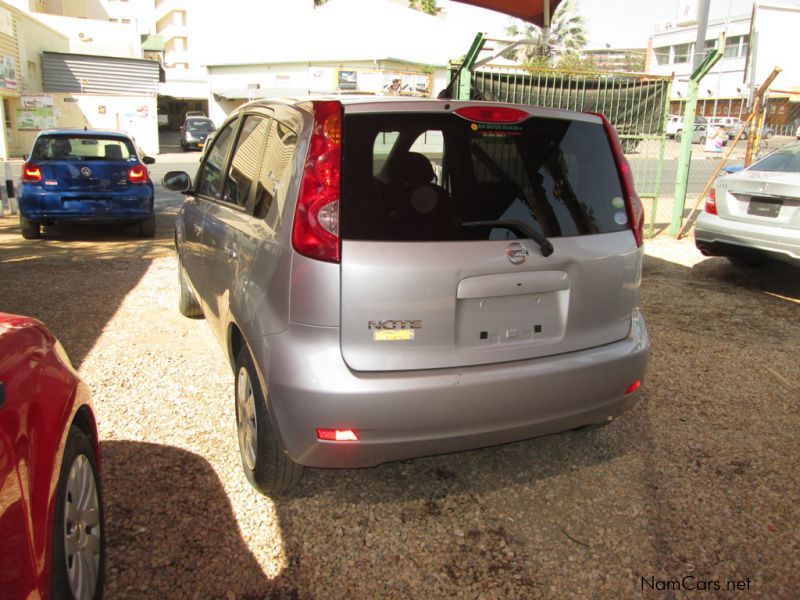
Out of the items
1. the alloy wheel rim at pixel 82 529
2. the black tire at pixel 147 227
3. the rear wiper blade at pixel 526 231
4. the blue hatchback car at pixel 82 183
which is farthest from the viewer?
the black tire at pixel 147 227

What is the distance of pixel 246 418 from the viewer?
3.12 meters

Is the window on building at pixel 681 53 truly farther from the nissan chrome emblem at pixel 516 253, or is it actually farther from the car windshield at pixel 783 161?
the nissan chrome emblem at pixel 516 253

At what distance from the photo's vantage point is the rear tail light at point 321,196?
8.06 feet

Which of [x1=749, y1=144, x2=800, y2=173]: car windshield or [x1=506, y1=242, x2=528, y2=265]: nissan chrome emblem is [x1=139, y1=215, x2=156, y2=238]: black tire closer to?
[x1=749, y1=144, x2=800, y2=173]: car windshield

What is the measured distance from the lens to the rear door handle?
315 cm

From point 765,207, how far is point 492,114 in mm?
5159

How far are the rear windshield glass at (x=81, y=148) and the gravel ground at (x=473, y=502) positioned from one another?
531cm

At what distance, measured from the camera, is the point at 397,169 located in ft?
9.46

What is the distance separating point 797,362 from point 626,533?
2931mm

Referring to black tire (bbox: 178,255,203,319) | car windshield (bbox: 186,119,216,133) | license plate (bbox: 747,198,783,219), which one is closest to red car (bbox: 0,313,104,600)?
black tire (bbox: 178,255,203,319)

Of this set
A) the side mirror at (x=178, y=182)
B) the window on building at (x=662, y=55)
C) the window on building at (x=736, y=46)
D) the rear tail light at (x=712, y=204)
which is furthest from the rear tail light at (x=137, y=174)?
the window on building at (x=662, y=55)

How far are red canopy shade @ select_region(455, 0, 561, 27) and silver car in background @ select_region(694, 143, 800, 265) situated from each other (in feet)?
9.43

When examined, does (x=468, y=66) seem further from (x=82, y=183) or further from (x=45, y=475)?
(x=45, y=475)

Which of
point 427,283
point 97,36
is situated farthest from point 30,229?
point 97,36
